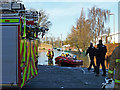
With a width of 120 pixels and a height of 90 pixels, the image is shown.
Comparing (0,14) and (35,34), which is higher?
(0,14)

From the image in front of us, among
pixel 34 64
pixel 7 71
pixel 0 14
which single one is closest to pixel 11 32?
pixel 0 14

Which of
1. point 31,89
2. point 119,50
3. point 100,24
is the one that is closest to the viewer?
point 119,50

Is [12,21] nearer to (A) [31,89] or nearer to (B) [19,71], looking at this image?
(B) [19,71]

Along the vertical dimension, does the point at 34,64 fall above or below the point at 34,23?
below

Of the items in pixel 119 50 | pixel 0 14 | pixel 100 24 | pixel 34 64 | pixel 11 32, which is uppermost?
pixel 100 24

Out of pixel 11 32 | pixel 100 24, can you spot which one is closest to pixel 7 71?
pixel 11 32

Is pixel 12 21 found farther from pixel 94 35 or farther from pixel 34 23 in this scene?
pixel 94 35

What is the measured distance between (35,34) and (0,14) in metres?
1.64

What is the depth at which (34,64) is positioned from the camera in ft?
22.5

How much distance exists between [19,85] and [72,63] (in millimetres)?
13928

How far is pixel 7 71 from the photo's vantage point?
208 inches

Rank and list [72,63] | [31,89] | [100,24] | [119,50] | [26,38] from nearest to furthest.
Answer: [119,50] < [26,38] < [31,89] < [72,63] < [100,24]

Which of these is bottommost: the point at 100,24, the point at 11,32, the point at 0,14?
the point at 11,32

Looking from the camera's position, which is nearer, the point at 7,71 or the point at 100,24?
the point at 7,71
